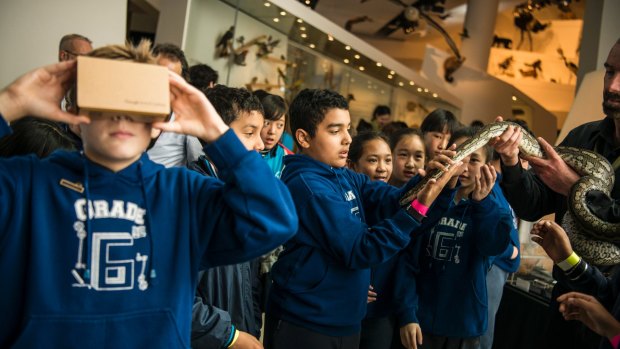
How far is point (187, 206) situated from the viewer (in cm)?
166

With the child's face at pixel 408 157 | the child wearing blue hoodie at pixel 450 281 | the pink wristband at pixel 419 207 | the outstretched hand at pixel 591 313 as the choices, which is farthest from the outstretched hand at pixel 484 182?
the child's face at pixel 408 157

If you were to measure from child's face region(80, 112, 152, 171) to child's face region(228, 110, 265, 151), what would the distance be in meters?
1.23

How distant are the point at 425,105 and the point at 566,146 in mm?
10869

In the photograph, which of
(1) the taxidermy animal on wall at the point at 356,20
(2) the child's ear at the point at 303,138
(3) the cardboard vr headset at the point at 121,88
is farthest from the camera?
(1) the taxidermy animal on wall at the point at 356,20

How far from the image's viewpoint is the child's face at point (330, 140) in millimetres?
2863

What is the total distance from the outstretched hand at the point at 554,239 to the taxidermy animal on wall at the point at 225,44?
499 centimetres

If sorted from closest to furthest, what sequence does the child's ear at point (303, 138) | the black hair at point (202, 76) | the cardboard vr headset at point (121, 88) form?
the cardboard vr headset at point (121, 88) → the child's ear at point (303, 138) → the black hair at point (202, 76)

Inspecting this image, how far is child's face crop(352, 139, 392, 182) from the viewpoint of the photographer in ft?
12.1

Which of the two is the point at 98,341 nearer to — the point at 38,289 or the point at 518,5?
the point at 38,289

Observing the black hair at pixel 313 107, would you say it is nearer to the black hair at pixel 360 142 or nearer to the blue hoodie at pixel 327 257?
the blue hoodie at pixel 327 257

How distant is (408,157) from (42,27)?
3226 mm

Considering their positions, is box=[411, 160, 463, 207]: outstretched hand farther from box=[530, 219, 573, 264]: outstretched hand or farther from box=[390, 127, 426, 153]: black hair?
box=[390, 127, 426, 153]: black hair

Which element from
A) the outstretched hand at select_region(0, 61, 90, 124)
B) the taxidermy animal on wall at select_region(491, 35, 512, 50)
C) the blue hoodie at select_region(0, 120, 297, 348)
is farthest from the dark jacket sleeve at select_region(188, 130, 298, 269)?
the taxidermy animal on wall at select_region(491, 35, 512, 50)

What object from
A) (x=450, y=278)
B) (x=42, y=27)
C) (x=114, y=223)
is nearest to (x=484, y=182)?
(x=450, y=278)
